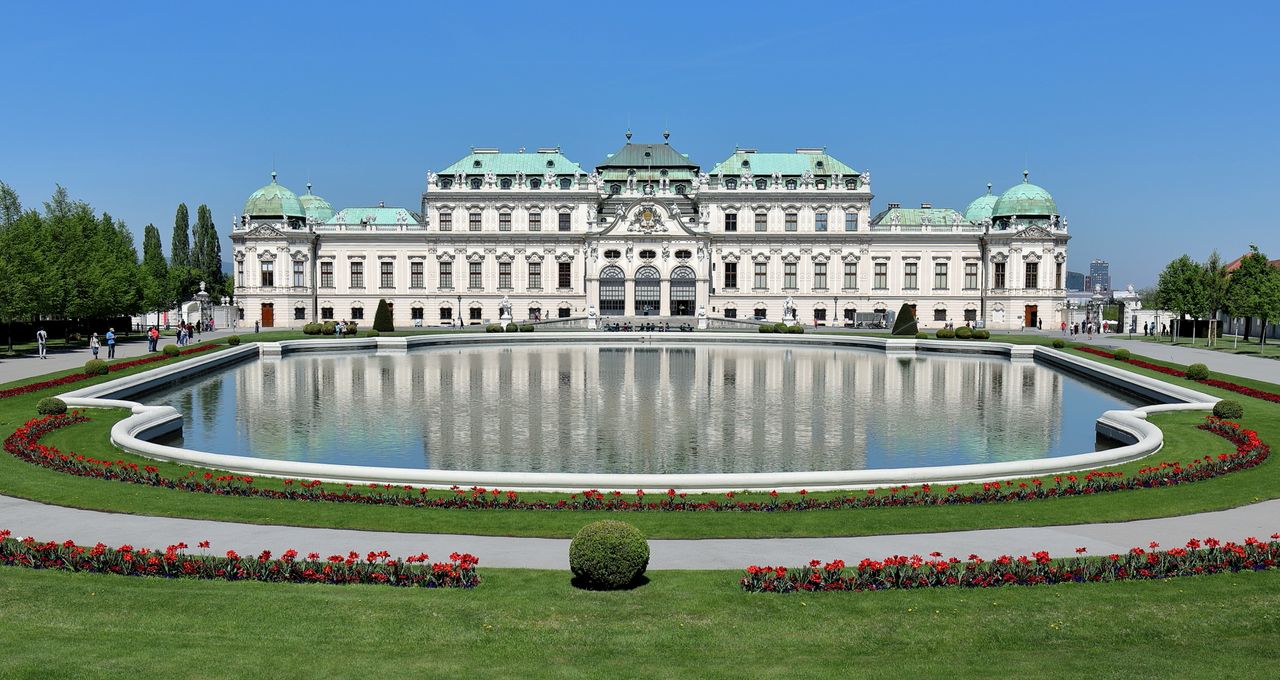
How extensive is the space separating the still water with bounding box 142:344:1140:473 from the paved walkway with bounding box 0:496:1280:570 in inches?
299

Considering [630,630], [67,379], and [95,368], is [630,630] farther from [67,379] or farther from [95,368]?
[95,368]

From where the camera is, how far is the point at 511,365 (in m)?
51.1

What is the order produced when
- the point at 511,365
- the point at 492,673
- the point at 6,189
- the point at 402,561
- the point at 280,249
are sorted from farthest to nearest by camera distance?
the point at 280,249
the point at 6,189
the point at 511,365
the point at 402,561
the point at 492,673

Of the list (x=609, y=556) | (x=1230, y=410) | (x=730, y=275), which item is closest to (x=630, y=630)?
(x=609, y=556)

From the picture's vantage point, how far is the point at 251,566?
12.3 m

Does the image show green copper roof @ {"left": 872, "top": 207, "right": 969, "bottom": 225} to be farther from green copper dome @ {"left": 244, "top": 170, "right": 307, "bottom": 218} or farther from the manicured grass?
the manicured grass

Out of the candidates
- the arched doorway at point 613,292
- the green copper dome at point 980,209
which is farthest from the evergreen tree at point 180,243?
the green copper dome at point 980,209

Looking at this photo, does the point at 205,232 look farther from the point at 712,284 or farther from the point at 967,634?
the point at 967,634

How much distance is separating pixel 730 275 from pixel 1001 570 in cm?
8428

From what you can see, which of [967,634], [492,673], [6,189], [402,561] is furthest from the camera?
[6,189]

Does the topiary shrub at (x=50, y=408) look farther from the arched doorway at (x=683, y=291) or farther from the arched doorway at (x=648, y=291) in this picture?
the arched doorway at (x=683, y=291)

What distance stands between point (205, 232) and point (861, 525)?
376 ft

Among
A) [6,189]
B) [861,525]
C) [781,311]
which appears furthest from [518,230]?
[861,525]

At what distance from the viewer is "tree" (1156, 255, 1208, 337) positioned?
2741 inches
